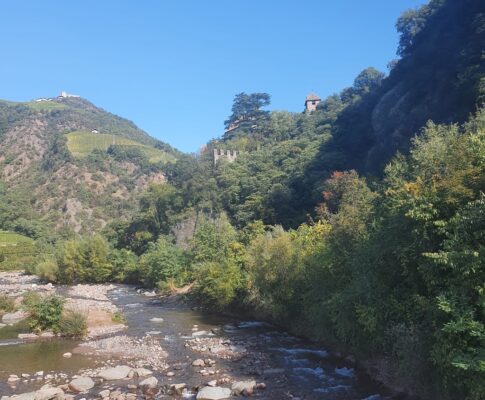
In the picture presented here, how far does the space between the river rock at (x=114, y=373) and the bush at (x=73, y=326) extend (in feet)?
30.3

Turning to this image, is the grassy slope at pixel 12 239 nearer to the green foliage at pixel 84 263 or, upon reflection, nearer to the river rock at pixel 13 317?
the green foliage at pixel 84 263

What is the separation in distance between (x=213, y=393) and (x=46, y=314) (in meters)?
17.6

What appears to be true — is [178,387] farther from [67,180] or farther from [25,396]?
[67,180]

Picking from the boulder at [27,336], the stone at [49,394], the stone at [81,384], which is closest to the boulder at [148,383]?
the stone at [81,384]

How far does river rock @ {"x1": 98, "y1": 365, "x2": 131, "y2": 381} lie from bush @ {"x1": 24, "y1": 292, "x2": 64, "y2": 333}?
10654 millimetres

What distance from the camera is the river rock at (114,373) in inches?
861

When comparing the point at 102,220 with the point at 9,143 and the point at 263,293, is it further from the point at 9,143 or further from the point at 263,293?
the point at 263,293

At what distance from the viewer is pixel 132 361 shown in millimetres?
25031

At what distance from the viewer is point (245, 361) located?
24.8 m

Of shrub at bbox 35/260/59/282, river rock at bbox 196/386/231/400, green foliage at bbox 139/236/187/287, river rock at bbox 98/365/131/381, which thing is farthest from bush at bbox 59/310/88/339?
shrub at bbox 35/260/59/282

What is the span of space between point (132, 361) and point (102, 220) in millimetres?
127888

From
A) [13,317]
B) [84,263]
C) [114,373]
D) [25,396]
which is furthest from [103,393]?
[84,263]

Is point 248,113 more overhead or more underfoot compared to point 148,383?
more overhead

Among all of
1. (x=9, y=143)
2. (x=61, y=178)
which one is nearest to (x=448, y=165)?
(x=61, y=178)
